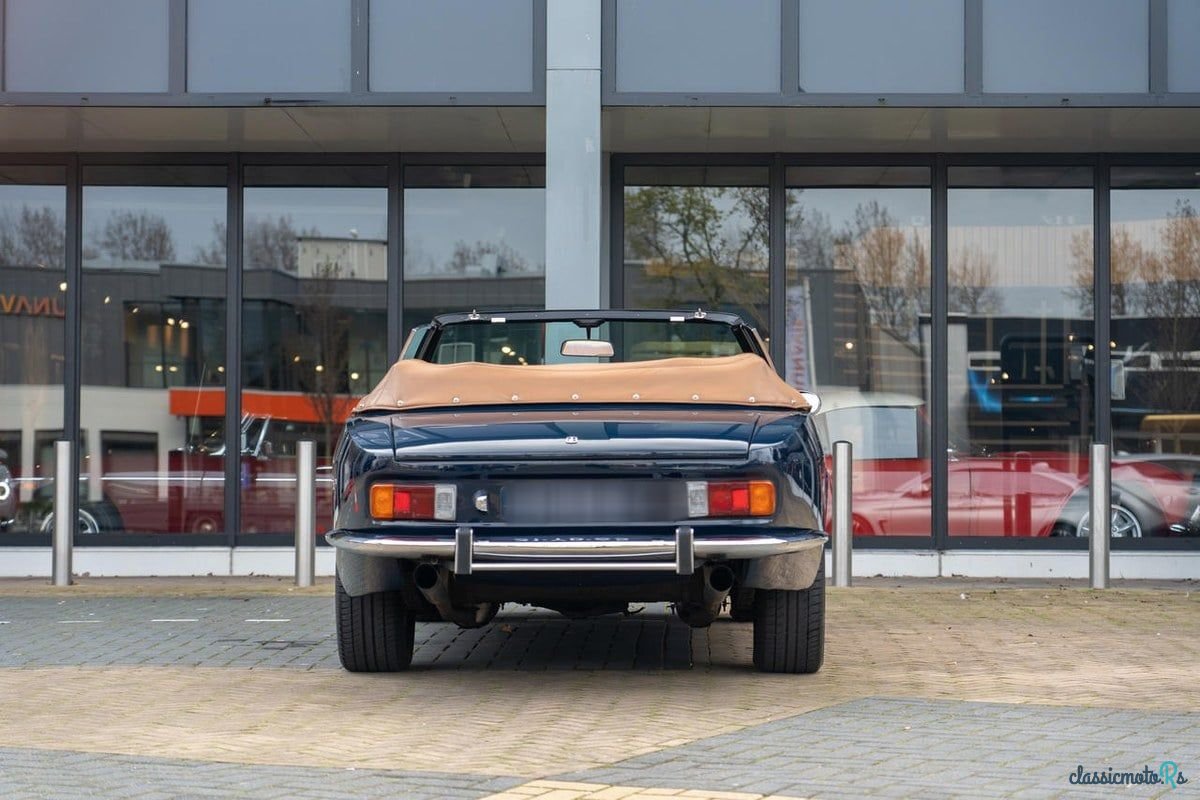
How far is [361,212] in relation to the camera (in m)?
12.8

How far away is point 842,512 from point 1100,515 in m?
1.78

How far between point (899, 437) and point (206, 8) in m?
6.40

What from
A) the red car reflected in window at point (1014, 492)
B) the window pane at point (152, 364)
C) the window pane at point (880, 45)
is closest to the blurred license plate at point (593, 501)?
the window pane at point (880, 45)

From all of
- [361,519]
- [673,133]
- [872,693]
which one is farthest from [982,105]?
[361,519]

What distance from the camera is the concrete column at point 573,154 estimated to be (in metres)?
11.0

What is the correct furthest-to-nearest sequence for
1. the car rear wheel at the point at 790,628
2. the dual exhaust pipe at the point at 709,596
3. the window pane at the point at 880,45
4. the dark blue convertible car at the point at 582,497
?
the window pane at the point at 880,45 < the car rear wheel at the point at 790,628 < the dual exhaust pipe at the point at 709,596 < the dark blue convertible car at the point at 582,497

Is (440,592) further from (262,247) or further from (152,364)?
(152,364)

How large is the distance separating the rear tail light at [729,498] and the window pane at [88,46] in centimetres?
711

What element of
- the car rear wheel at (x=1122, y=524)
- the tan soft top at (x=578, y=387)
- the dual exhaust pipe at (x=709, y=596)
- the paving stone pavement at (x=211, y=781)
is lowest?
the paving stone pavement at (x=211, y=781)

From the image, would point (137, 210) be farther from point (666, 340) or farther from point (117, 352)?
point (666, 340)

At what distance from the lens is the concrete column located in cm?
1098

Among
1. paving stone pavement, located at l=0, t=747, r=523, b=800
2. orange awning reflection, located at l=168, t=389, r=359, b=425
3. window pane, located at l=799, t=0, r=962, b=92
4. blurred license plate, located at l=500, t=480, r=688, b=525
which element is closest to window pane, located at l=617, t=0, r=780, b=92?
window pane, located at l=799, t=0, r=962, b=92

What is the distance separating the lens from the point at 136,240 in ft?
41.9

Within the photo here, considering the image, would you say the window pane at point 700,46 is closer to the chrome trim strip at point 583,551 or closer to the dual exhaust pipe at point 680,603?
the dual exhaust pipe at point 680,603
